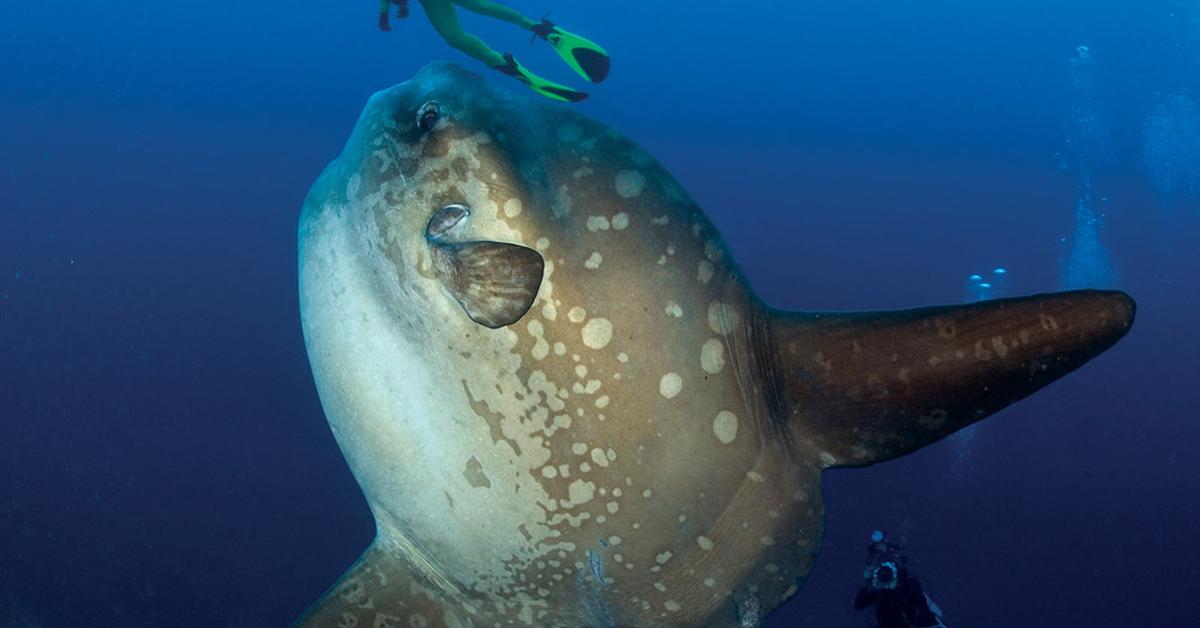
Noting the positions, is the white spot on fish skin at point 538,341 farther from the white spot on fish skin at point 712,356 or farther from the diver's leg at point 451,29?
the diver's leg at point 451,29

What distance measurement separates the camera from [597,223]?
1.88 metres

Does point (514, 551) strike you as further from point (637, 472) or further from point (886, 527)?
point (886, 527)

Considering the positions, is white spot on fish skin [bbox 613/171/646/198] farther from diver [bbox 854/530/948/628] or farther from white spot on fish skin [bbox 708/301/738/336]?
diver [bbox 854/530/948/628]

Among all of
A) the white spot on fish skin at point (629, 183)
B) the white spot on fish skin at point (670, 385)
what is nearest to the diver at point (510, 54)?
the white spot on fish skin at point (629, 183)

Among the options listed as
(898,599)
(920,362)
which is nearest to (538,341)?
(920,362)

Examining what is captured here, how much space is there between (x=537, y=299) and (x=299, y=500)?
578 inches

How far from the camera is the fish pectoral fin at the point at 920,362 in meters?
1.59

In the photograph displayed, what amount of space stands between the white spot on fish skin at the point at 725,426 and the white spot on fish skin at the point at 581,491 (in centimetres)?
34

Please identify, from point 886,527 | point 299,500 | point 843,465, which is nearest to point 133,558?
point 299,500

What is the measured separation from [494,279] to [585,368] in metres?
0.32

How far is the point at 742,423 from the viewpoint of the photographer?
191 cm

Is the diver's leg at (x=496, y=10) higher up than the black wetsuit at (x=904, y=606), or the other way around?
the diver's leg at (x=496, y=10)

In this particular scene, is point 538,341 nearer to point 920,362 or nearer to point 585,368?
point 585,368

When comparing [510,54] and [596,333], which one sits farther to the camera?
[510,54]
